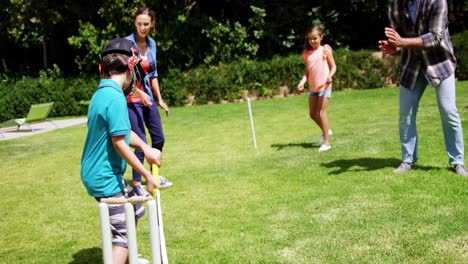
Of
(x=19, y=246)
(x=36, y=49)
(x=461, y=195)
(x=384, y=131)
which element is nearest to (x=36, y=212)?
(x=19, y=246)

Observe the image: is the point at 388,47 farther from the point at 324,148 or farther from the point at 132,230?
the point at 132,230

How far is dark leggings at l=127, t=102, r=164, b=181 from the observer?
5.67 m

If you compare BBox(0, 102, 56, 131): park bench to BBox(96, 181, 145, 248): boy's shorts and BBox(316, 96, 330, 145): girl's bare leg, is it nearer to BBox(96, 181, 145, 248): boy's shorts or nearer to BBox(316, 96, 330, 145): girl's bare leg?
BBox(316, 96, 330, 145): girl's bare leg

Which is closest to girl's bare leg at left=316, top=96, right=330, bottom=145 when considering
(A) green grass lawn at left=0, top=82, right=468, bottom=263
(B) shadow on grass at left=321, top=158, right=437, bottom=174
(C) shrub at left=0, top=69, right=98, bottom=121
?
(A) green grass lawn at left=0, top=82, right=468, bottom=263

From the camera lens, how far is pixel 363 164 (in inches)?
264

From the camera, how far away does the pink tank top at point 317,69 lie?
8.12m

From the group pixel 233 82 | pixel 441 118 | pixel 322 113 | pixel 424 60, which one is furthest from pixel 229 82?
pixel 441 118

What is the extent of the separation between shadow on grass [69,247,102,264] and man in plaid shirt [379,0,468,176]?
3542 millimetres

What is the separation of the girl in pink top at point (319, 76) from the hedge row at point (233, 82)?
40.0 ft

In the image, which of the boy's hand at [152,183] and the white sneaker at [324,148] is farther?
the white sneaker at [324,148]

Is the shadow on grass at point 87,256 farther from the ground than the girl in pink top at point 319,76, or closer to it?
closer to it

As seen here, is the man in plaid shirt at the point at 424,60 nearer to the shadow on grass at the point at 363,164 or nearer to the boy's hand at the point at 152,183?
the shadow on grass at the point at 363,164

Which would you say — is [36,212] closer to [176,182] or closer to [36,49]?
[176,182]

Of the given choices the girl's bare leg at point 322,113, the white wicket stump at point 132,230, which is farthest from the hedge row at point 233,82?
the white wicket stump at point 132,230
